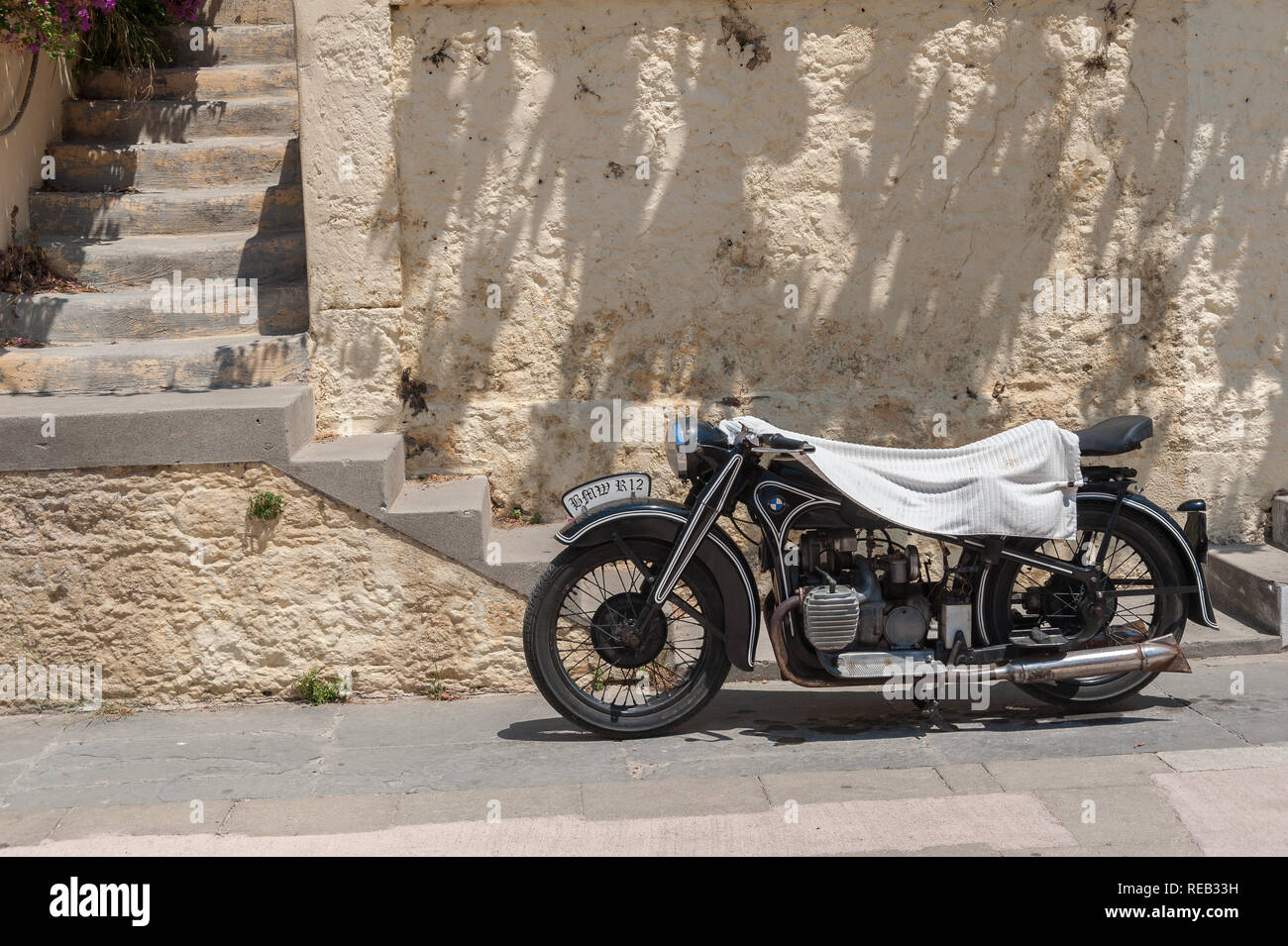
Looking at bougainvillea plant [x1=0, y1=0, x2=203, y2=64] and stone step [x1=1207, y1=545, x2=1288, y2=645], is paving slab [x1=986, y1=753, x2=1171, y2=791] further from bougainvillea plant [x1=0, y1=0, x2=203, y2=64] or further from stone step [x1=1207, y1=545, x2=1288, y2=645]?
Result: bougainvillea plant [x1=0, y1=0, x2=203, y2=64]

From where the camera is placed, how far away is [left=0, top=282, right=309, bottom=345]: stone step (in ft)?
21.0

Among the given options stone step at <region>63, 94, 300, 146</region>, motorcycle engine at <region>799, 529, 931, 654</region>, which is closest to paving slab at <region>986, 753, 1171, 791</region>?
motorcycle engine at <region>799, 529, 931, 654</region>

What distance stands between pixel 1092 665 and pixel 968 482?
847mm

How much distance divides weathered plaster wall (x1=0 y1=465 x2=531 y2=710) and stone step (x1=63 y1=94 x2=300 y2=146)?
299 centimetres

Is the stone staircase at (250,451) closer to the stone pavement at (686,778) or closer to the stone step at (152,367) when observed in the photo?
the stone step at (152,367)

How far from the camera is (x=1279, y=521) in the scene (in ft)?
21.5

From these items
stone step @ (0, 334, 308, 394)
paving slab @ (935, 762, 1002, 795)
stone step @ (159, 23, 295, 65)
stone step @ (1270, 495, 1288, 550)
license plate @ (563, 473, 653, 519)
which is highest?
stone step @ (159, 23, 295, 65)

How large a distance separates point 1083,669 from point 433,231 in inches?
142

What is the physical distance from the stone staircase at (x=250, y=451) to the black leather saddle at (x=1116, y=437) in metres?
2.32

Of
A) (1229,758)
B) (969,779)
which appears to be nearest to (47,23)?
(969,779)

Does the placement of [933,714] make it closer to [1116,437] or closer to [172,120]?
[1116,437]

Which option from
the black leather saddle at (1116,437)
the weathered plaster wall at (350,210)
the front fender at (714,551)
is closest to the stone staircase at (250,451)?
the weathered plaster wall at (350,210)

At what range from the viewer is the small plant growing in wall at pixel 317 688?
5.67m

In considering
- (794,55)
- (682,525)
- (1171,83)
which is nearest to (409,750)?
(682,525)
